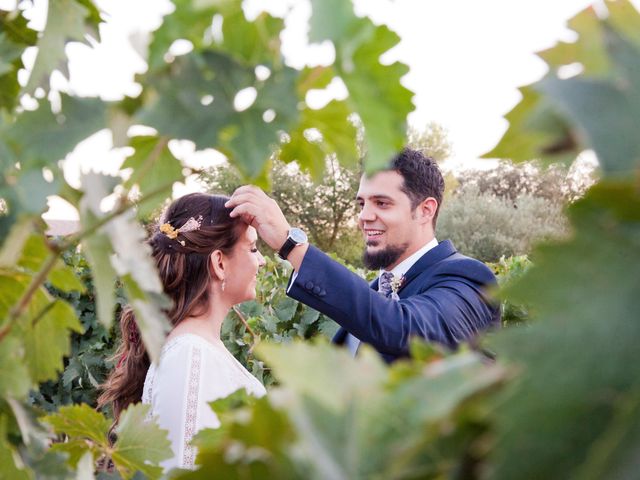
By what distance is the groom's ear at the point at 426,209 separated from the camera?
4718 mm

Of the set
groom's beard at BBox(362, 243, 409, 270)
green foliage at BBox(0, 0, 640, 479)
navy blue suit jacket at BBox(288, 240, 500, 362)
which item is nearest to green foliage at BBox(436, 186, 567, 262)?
groom's beard at BBox(362, 243, 409, 270)

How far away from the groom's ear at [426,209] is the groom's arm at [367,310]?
104 centimetres

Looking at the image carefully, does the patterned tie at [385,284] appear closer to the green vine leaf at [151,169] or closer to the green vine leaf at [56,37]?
the green vine leaf at [56,37]

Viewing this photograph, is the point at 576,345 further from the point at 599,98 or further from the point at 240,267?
the point at 240,267

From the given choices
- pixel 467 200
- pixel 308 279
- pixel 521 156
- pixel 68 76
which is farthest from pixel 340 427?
pixel 467 200

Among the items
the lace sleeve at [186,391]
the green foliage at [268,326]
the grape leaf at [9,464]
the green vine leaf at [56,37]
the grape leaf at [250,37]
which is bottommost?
the green foliage at [268,326]

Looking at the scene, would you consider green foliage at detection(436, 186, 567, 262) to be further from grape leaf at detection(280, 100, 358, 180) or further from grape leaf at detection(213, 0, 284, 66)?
grape leaf at detection(213, 0, 284, 66)

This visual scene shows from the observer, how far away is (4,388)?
551 mm

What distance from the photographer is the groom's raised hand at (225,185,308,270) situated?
359 cm

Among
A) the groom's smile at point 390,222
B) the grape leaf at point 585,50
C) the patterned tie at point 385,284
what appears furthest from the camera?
the groom's smile at point 390,222

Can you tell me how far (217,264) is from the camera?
3.70 m

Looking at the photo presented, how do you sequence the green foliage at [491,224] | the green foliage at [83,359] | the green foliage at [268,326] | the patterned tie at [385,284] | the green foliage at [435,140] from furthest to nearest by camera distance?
the green foliage at [435,140]
the green foliage at [491,224]
the green foliage at [83,359]
the green foliage at [268,326]
the patterned tie at [385,284]

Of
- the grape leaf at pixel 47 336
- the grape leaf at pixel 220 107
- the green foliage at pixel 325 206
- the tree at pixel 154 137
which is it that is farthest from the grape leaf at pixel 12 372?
the green foliage at pixel 325 206

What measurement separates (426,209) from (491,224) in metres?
27.7
